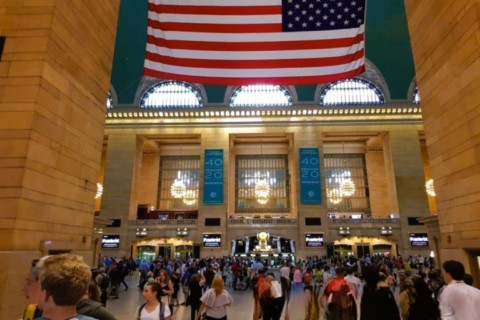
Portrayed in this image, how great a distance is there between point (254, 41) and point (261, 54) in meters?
0.34

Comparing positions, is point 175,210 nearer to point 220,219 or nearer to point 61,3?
point 220,219

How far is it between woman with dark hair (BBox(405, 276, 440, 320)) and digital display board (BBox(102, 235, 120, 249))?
82.1 ft

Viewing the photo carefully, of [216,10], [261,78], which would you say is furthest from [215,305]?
[216,10]

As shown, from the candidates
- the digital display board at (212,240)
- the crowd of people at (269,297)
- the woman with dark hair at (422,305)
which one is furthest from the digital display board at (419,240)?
the woman with dark hair at (422,305)

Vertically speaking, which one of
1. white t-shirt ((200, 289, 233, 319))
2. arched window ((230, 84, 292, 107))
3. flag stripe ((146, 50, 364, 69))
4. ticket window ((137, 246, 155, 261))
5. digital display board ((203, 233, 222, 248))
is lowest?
ticket window ((137, 246, 155, 261))

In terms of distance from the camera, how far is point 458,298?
2834 mm

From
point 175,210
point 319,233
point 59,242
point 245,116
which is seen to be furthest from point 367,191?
point 59,242

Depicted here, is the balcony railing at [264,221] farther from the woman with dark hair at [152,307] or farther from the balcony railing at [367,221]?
the woman with dark hair at [152,307]

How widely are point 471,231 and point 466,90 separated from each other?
212 cm

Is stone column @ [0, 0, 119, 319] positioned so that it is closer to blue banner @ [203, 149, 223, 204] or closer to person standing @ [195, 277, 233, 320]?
person standing @ [195, 277, 233, 320]

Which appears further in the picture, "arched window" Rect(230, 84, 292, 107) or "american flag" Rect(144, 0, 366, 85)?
"arched window" Rect(230, 84, 292, 107)

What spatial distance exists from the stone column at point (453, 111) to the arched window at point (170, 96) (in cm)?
2326

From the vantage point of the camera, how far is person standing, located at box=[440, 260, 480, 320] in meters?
2.77

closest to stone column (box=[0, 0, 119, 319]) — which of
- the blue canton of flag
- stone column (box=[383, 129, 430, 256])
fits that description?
the blue canton of flag
